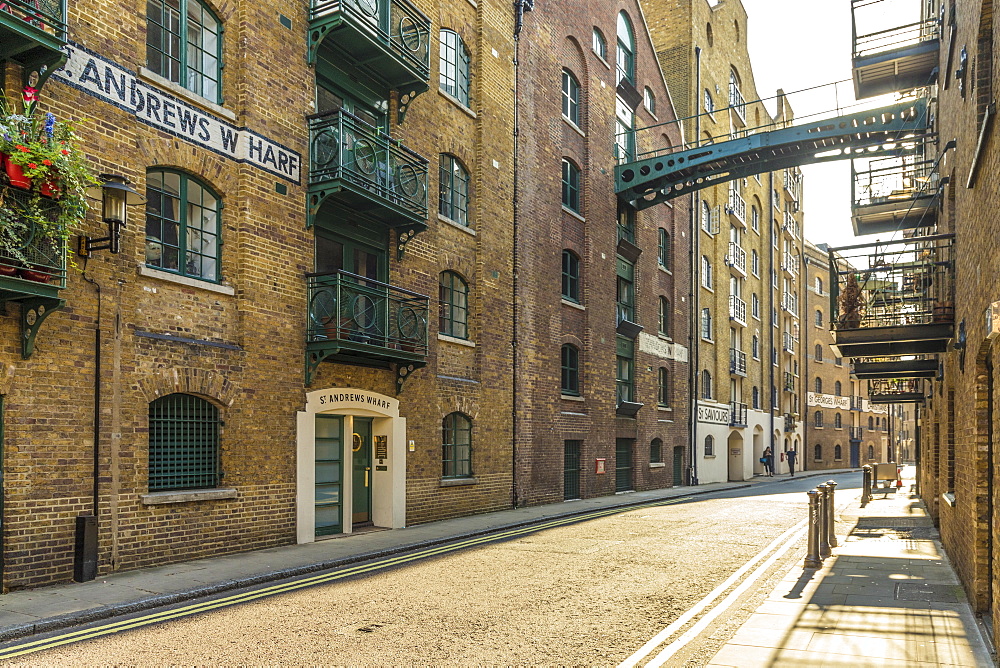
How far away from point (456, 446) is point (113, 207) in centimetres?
982

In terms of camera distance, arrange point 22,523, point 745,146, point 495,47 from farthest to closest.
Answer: point 745,146 < point 495,47 < point 22,523

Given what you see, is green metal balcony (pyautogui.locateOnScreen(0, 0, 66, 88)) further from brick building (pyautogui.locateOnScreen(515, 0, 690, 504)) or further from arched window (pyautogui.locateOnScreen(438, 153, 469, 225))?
brick building (pyautogui.locateOnScreen(515, 0, 690, 504))

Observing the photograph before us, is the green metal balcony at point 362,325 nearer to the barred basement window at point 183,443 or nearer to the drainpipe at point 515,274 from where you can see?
the barred basement window at point 183,443

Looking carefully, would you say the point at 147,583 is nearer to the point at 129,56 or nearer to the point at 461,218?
the point at 129,56

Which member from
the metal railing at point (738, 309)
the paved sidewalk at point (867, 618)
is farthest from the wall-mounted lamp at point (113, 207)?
the metal railing at point (738, 309)

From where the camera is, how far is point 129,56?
10836 mm

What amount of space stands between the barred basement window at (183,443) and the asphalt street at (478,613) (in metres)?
2.57

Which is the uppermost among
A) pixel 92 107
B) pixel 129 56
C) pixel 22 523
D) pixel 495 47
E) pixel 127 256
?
pixel 495 47

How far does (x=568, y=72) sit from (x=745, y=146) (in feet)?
20.5

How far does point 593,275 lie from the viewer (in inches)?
987

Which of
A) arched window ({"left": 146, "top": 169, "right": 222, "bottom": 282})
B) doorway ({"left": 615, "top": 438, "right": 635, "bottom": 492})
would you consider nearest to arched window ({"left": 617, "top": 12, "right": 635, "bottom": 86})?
doorway ({"left": 615, "top": 438, "right": 635, "bottom": 492})

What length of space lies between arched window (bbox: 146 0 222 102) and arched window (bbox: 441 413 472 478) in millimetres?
8494

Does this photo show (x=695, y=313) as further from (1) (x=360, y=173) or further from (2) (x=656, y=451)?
(1) (x=360, y=173)

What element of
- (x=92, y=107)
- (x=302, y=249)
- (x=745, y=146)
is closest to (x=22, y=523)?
(x=92, y=107)
